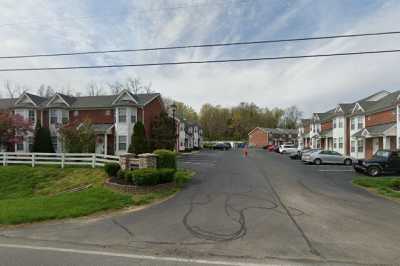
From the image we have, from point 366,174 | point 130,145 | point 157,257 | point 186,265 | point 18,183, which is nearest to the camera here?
point 186,265

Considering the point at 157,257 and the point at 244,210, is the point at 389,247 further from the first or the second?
the point at 157,257

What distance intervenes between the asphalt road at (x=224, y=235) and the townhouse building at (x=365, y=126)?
21026 millimetres

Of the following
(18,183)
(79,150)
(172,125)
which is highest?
(172,125)

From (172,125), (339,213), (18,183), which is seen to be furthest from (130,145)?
(339,213)

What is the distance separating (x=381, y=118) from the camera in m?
30.3

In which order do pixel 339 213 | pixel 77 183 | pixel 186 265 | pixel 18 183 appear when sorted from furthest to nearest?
pixel 18 183
pixel 77 183
pixel 339 213
pixel 186 265

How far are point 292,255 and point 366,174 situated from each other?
1664 centimetres

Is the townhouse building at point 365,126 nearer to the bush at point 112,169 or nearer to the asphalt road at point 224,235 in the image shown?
the asphalt road at point 224,235

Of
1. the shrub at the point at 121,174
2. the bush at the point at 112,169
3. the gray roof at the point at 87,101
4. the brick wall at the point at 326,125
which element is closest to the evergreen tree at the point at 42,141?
the gray roof at the point at 87,101

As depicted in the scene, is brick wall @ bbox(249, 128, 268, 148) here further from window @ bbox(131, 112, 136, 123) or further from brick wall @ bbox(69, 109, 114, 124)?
brick wall @ bbox(69, 109, 114, 124)

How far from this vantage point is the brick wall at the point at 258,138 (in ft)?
299

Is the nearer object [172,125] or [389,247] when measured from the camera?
[389,247]

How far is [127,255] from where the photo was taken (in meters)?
5.31

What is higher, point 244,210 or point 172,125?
point 172,125
